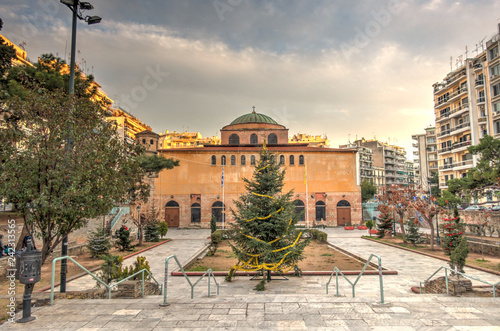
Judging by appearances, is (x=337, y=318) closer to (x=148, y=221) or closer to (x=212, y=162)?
(x=148, y=221)

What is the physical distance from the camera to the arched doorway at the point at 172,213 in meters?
38.1

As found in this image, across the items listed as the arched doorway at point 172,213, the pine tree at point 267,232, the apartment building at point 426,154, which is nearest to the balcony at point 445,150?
the apartment building at point 426,154

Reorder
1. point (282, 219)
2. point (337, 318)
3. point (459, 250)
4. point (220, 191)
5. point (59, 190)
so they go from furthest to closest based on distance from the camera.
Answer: point (220, 191) → point (282, 219) → point (459, 250) → point (59, 190) → point (337, 318)

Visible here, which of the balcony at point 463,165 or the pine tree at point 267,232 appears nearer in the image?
the pine tree at point 267,232

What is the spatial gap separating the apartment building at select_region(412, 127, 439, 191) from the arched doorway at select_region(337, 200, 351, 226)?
26.7 m

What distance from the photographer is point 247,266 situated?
11320 mm

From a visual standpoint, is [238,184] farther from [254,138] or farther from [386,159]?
[386,159]

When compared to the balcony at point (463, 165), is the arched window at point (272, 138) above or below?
above

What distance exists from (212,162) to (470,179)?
88.0 feet

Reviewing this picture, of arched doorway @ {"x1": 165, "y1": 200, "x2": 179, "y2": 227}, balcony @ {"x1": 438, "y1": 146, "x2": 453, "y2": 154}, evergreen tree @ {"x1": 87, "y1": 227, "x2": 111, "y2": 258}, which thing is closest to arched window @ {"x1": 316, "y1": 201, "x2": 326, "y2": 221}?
arched doorway @ {"x1": 165, "y1": 200, "x2": 179, "y2": 227}

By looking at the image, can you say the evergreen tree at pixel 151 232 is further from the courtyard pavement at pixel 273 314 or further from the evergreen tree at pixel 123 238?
the courtyard pavement at pixel 273 314

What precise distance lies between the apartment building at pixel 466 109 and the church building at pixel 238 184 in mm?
16414

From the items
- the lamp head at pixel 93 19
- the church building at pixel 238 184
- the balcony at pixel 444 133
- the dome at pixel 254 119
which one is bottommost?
the church building at pixel 238 184

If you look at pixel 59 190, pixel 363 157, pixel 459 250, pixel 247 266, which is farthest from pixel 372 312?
pixel 363 157
